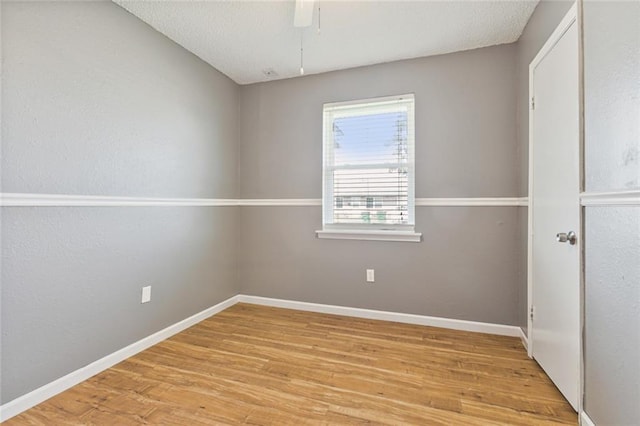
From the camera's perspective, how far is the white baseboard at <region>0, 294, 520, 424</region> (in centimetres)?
155

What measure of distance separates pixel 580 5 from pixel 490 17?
80 cm

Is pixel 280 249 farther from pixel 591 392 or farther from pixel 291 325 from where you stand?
pixel 591 392

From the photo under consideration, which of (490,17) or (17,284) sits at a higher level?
(490,17)

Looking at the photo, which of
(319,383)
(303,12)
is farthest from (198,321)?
(303,12)

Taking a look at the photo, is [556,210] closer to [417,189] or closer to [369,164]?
[417,189]

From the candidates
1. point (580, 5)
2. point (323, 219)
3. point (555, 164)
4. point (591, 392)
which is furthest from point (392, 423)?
point (580, 5)

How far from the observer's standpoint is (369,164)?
2.86 metres

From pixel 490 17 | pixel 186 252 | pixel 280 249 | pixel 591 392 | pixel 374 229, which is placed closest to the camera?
pixel 591 392

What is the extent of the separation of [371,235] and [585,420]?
177 cm

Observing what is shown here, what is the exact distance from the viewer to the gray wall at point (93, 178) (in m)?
1.52

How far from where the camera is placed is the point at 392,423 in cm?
143

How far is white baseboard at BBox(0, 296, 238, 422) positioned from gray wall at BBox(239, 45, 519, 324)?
0.95 metres

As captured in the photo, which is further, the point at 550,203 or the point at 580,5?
the point at 550,203

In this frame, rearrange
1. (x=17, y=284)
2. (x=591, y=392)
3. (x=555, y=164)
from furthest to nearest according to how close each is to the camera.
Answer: (x=555, y=164) → (x=17, y=284) → (x=591, y=392)
